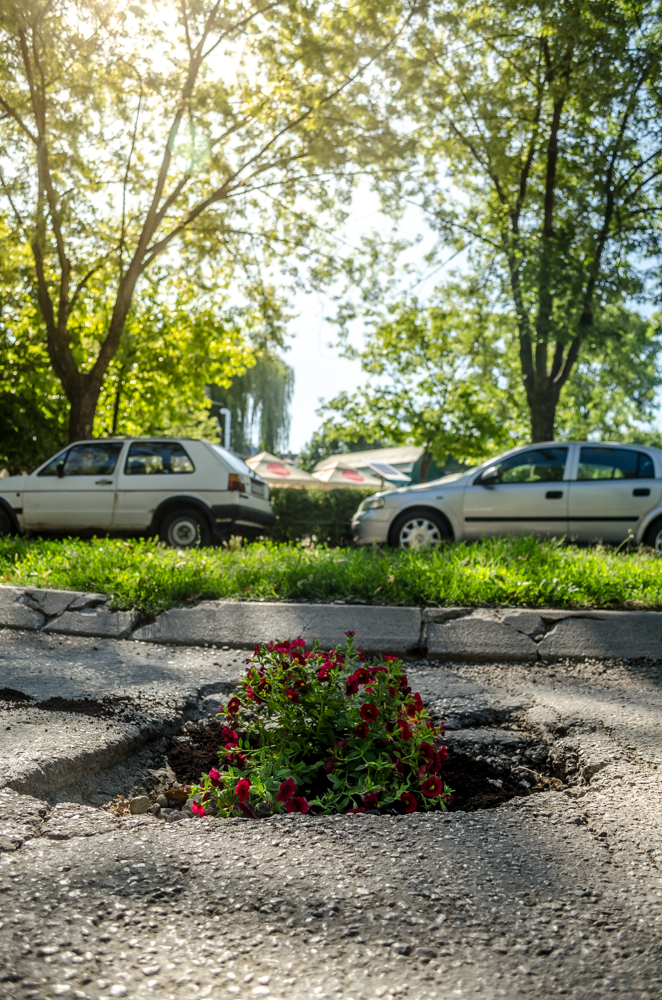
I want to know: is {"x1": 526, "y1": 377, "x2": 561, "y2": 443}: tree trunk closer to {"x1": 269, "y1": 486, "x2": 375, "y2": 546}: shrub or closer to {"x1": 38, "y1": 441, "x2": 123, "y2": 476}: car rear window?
{"x1": 269, "y1": 486, "x2": 375, "y2": 546}: shrub

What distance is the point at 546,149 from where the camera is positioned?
547 inches

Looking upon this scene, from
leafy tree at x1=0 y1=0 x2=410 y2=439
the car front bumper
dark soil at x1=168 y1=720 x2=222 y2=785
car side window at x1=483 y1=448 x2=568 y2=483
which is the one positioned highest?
leafy tree at x1=0 y1=0 x2=410 y2=439

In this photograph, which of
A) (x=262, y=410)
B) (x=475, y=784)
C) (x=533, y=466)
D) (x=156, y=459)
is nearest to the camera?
→ (x=475, y=784)

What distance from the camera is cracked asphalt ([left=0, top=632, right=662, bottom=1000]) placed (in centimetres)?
162

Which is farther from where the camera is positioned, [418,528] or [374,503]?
[374,503]

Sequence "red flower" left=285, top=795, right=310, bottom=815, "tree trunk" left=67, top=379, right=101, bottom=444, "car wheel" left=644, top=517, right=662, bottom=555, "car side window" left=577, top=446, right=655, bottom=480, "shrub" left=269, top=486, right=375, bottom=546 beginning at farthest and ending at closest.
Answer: "shrub" left=269, top=486, right=375, bottom=546, "tree trunk" left=67, top=379, right=101, bottom=444, "car side window" left=577, top=446, right=655, bottom=480, "car wheel" left=644, top=517, right=662, bottom=555, "red flower" left=285, top=795, right=310, bottom=815

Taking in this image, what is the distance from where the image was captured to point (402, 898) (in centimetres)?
194

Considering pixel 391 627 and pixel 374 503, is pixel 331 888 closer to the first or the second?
pixel 391 627

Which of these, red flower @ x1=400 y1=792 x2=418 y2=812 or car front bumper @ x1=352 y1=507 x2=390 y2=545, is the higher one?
car front bumper @ x1=352 y1=507 x2=390 y2=545

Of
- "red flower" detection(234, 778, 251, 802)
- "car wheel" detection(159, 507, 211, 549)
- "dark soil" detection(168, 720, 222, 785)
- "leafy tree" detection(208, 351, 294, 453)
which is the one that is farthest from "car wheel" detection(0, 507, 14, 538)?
"leafy tree" detection(208, 351, 294, 453)

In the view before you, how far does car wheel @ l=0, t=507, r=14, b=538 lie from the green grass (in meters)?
4.62

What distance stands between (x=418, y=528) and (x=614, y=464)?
8.59ft

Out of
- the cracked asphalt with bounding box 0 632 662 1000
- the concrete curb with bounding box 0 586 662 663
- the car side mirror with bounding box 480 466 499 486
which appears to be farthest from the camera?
the car side mirror with bounding box 480 466 499 486

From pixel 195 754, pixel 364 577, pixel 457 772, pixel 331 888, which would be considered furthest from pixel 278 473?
pixel 331 888
